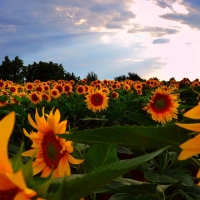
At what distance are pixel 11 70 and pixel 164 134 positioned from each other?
997 inches

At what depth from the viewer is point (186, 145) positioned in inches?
26.9

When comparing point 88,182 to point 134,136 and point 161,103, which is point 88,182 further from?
point 161,103

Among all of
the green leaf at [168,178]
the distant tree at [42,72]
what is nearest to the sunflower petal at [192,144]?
the green leaf at [168,178]

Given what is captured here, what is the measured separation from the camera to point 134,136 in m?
0.83

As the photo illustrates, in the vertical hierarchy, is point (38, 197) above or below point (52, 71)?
below

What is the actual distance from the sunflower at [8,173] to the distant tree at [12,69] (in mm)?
24588

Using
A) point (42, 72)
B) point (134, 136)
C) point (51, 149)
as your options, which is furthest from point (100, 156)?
point (42, 72)

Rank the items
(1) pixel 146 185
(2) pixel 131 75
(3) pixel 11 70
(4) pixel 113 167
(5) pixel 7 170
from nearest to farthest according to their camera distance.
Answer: (5) pixel 7 170 → (4) pixel 113 167 → (1) pixel 146 185 → (2) pixel 131 75 → (3) pixel 11 70

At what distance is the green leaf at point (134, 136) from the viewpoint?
817 millimetres

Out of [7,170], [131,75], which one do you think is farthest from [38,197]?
[131,75]

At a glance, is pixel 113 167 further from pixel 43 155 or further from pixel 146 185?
pixel 43 155

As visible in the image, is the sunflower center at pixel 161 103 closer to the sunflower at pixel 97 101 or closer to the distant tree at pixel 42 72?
the sunflower at pixel 97 101

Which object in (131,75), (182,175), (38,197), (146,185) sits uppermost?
(131,75)

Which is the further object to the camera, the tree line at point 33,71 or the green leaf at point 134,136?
the tree line at point 33,71
